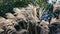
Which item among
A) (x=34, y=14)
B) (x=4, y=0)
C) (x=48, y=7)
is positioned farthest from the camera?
(x=4, y=0)

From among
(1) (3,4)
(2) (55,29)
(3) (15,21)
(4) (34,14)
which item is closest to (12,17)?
(3) (15,21)

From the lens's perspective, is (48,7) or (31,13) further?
(48,7)

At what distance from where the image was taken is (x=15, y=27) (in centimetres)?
708

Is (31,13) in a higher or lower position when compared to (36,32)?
higher

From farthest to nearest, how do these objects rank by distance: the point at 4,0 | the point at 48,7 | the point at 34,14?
1. the point at 4,0
2. the point at 48,7
3. the point at 34,14

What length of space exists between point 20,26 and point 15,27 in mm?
141

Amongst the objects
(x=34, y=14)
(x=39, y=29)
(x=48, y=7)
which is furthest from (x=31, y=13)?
(x=48, y=7)

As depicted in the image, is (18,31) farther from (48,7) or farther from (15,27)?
(48,7)

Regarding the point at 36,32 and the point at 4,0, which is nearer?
the point at 36,32

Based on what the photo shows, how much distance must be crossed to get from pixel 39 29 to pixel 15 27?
0.66m

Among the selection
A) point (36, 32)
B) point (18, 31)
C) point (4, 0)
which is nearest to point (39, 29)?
point (36, 32)

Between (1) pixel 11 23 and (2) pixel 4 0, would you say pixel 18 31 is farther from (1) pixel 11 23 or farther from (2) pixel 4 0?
(2) pixel 4 0

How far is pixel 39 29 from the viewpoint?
6965 mm

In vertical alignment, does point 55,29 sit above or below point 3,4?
below
